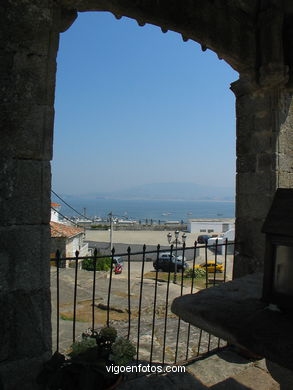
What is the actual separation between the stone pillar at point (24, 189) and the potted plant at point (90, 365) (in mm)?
144

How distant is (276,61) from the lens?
3.94m

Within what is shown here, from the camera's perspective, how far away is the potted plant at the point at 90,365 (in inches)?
89.8

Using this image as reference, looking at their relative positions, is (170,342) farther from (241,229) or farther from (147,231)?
(147,231)

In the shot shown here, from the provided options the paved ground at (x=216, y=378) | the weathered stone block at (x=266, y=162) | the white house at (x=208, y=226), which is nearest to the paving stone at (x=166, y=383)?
the paved ground at (x=216, y=378)

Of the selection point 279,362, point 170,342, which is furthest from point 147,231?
point 279,362

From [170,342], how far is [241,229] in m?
2.02

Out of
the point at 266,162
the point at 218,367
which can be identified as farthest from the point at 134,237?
the point at 218,367

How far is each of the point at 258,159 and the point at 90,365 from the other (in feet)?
→ 10.8

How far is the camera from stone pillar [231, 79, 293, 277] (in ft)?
13.8

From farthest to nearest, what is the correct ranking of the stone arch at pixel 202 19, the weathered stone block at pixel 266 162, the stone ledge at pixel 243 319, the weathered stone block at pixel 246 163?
the weathered stone block at pixel 246 163, the weathered stone block at pixel 266 162, the stone arch at pixel 202 19, the stone ledge at pixel 243 319

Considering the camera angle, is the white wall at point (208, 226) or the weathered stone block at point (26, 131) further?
the white wall at point (208, 226)

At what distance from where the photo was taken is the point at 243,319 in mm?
1946

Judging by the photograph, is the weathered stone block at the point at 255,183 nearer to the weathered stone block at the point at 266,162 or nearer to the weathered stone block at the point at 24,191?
the weathered stone block at the point at 266,162

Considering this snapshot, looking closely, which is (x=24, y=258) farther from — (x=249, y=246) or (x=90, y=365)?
(x=249, y=246)
